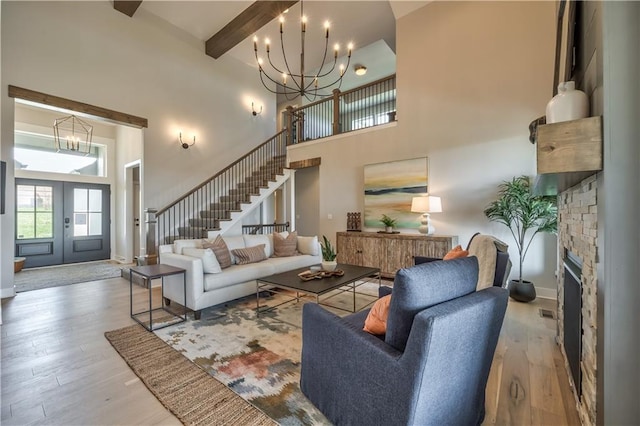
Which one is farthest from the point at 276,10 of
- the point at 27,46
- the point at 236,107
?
the point at 27,46

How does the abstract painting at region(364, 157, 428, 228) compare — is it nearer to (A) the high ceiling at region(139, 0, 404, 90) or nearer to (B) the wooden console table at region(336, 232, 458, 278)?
(B) the wooden console table at region(336, 232, 458, 278)

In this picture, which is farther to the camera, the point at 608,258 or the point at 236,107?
the point at 236,107

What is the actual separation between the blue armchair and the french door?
25.3ft

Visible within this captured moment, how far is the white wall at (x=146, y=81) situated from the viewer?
447 cm

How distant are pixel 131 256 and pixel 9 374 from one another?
213 inches

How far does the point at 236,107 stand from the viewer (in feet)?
25.2

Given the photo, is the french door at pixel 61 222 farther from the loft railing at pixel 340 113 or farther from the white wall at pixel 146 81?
the loft railing at pixel 340 113

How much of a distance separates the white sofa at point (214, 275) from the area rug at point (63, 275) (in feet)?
8.42

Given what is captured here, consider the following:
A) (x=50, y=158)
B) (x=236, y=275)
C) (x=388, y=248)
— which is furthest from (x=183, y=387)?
(x=50, y=158)

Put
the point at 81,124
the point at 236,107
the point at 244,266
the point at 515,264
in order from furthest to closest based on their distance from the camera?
1. the point at 236,107
2. the point at 81,124
3. the point at 515,264
4. the point at 244,266

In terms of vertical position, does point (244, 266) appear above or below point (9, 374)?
above

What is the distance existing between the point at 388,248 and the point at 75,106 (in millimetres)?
5987

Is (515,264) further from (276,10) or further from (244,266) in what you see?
(276,10)

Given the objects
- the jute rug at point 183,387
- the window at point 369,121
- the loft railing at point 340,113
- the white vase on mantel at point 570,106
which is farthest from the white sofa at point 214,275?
the window at point 369,121
